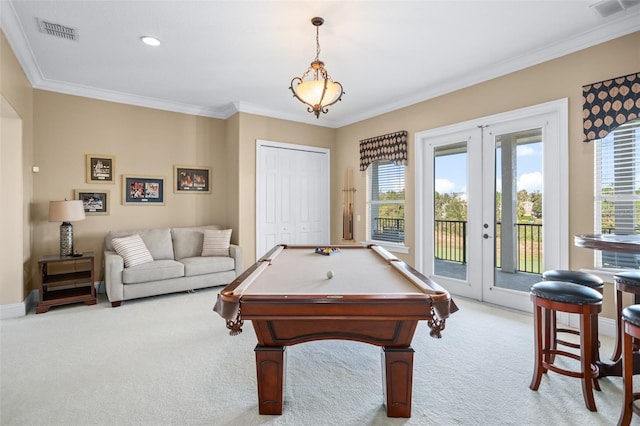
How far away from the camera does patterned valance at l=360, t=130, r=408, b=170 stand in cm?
491

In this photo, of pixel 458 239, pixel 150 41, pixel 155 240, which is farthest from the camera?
pixel 155 240

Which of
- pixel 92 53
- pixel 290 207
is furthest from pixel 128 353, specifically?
pixel 290 207

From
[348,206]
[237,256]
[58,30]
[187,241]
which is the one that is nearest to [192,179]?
[187,241]

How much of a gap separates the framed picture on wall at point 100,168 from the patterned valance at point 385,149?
3925 millimetres

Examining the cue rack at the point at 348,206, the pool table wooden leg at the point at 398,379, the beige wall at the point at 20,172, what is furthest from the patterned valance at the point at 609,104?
the beige wall at the point at 20,172

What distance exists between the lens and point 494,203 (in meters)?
3.91

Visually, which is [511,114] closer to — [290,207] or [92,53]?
[290,207]

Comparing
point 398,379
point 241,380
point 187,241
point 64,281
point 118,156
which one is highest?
point 118,156

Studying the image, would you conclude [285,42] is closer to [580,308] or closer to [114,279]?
[580,308]

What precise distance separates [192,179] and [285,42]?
302 centimetres

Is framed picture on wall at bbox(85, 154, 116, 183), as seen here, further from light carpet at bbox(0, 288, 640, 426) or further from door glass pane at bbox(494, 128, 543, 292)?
door glass pane at bbox(494, 128, 543, 292)

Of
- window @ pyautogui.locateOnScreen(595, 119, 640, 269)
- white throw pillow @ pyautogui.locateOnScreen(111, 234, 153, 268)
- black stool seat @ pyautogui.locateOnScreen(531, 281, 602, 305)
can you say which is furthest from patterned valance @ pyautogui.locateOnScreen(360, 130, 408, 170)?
white throw pillow @ pyautogui.locateOnScreen(111, 234, 153, 268)

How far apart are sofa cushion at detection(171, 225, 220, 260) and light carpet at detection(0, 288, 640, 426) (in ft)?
5.36

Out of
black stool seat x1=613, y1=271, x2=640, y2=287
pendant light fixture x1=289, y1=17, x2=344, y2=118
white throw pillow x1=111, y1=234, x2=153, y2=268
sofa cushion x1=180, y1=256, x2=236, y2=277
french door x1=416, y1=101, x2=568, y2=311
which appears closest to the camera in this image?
black stool seat x1=613, y1=271, x2=640, y2=287
